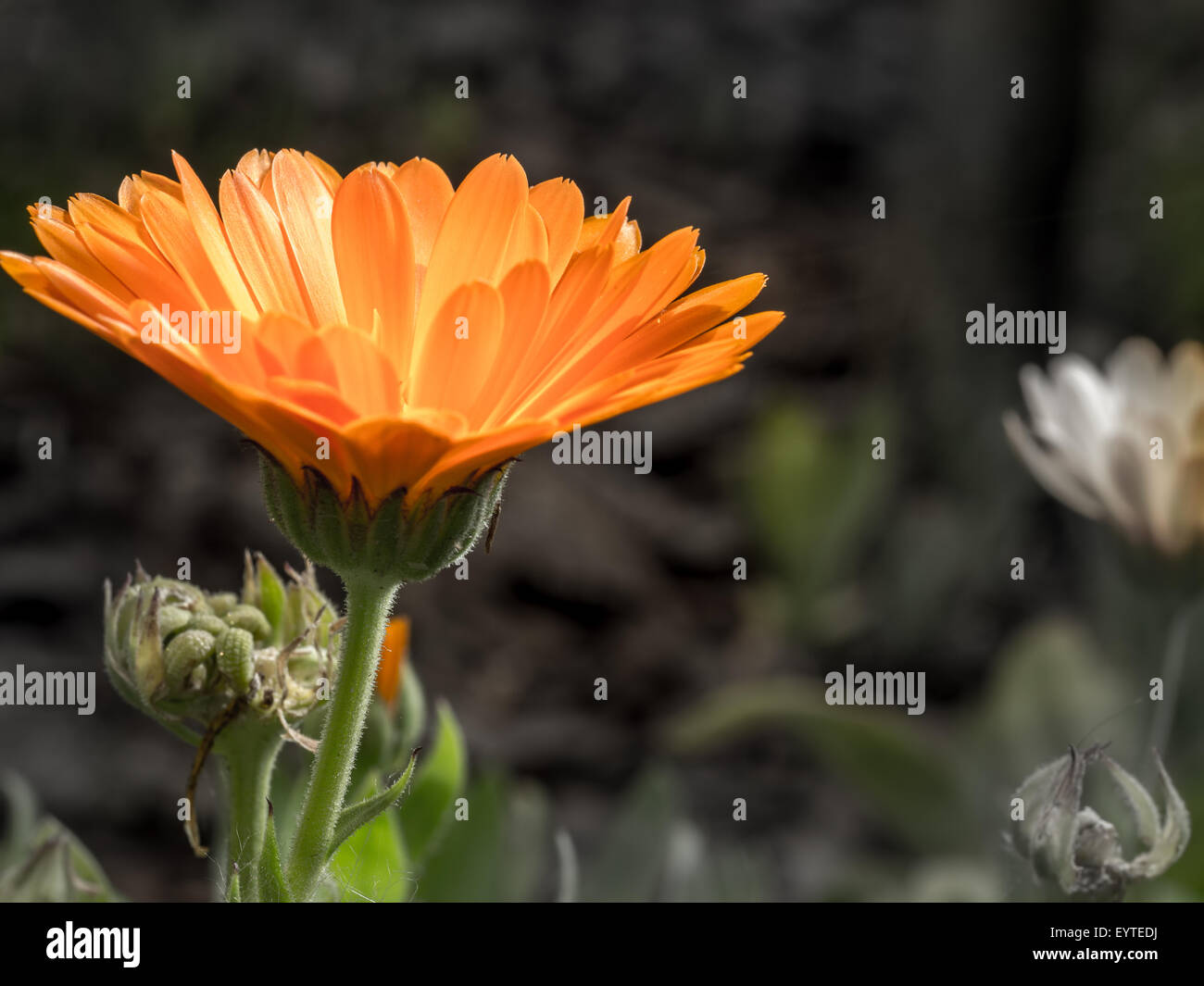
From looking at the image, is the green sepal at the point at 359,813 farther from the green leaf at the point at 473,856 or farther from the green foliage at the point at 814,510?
the green foliage at the point at 814,510

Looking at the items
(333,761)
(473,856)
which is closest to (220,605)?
(333,761)

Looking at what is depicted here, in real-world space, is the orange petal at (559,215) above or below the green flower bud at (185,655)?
above

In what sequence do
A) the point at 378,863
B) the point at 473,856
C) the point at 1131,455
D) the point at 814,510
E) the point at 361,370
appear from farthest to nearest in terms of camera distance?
the point at 814,510 → the point at 1131,455 → the point at 473,856 → the point at 378,863 → the point at 361,370

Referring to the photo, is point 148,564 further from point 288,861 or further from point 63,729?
point 288,861

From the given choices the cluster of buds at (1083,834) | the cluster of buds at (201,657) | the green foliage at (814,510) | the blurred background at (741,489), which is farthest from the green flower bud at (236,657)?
the green foliage at (814,510)

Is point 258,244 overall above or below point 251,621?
above

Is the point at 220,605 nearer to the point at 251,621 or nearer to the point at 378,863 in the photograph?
the point at 251,621

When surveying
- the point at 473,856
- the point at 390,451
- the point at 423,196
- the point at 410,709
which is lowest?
the point at 473,856
